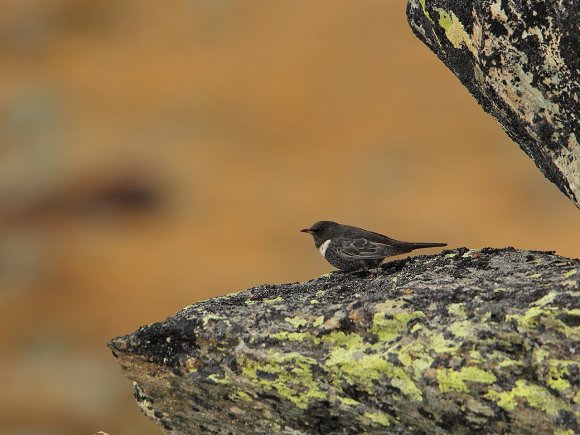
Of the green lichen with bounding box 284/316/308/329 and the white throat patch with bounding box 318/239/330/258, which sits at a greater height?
the white throat patch with bounding box 318/239/330/258

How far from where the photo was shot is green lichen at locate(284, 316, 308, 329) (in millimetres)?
7735

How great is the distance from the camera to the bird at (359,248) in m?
10.5

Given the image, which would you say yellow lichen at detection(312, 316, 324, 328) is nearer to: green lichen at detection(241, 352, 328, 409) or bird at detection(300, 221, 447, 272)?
green lichen at detection(241, 352, 328, 409)

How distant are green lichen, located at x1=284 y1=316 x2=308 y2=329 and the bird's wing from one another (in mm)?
2710

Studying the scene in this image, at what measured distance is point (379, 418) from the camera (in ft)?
23.6

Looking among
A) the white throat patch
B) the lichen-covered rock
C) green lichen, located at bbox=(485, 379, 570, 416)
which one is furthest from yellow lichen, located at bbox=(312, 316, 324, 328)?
the white throat patch

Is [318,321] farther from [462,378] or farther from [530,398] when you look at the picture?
[530,398]

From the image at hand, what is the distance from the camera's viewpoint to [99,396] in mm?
26203

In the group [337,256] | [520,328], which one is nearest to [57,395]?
[337,256]

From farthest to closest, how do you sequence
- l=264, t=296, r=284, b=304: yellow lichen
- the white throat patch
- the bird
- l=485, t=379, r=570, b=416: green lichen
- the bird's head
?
the bird's head
the white throat patch
the bird
l=264, t=296, r=284, b=304: yellow lichen
l=485, t=379, r=570, b=416: green lichen

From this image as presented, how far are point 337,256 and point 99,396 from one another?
667 inches

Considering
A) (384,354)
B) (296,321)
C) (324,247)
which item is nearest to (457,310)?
(384,354)

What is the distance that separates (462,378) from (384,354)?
0.68 metres

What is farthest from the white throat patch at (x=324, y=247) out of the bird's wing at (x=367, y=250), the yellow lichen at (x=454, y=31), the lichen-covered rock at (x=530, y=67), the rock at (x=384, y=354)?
the yellow lichen at (x=454, y=31)
